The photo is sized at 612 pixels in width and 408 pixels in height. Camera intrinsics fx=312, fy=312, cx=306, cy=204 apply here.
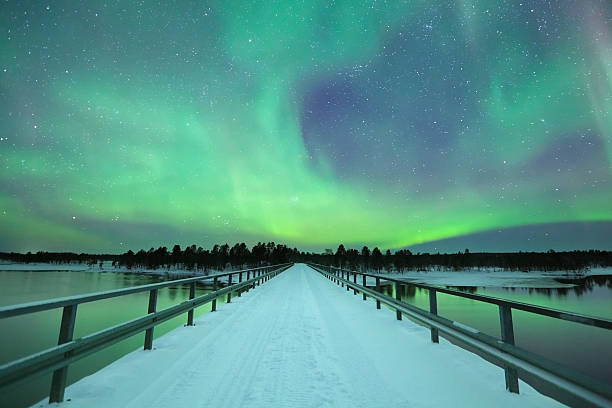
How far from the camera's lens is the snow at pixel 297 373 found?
3.93 metres

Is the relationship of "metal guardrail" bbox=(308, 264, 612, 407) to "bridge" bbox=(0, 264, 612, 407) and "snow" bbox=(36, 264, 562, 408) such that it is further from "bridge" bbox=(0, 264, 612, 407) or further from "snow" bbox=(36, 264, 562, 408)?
"snow" bbox=(36, 264, 562, 408)

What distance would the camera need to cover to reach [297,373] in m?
4.81

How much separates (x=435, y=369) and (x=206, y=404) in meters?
3.64

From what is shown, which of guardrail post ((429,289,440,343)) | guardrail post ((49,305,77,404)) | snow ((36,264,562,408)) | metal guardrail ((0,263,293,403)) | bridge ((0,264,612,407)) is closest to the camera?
metal guardrail ((0,263,293,403))

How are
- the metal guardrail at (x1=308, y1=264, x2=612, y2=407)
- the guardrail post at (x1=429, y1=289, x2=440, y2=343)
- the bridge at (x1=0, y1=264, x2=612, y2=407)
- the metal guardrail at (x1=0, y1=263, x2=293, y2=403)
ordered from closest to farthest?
the metal guardrail at (x1=308, y1=264, x2=612, y2=407), the metal guardrail at (x1=0, y1=263, x2=293, y2=403), the bridge at (x1=0, y1=264, x2=612, y2=407), the guardrail post at (x1=429, y1=289, x2=440, y2=343)

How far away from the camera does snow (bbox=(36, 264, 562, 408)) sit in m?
3.93

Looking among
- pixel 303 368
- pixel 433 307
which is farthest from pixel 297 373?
pixel 433 307

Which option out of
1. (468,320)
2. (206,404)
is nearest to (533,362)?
(206,404)

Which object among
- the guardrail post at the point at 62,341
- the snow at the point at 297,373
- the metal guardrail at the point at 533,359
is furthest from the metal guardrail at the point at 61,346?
the metal guardrail at the point at 533,359

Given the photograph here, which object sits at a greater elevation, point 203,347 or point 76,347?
point 76,347

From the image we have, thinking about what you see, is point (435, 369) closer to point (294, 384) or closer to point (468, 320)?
point (294, 384)

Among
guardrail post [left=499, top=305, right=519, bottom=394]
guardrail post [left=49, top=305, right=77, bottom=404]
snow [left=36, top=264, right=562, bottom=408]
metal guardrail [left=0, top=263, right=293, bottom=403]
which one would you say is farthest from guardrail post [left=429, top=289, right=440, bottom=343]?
guardrail post [left=49, top=305, right=77, bottom=404]

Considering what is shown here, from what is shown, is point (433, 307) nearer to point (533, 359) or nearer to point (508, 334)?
point (508, 334)

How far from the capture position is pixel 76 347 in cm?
371
